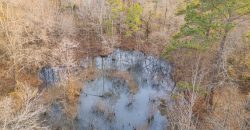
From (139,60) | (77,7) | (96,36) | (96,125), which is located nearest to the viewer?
(96,125)

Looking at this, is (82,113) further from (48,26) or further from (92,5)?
(92,5)

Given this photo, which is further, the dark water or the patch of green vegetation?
the patch of green vegetation

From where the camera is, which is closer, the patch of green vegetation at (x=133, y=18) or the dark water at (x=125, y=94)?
the dark water at (x=125, y=94)

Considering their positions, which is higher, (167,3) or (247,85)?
(167,3)

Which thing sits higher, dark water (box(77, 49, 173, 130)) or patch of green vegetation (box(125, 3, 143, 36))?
patch of green vegetation (box(125, 3, 143, 36))

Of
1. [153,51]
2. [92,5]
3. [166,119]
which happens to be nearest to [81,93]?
[166,119]

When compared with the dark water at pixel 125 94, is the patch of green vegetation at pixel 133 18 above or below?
above

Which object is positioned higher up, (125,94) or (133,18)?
(133,18)

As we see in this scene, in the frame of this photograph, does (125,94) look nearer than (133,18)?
Yes
